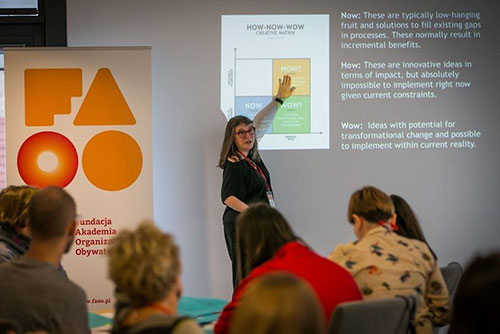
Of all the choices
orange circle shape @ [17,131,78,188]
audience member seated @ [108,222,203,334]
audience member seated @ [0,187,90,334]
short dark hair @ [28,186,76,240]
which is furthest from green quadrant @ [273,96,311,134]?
audience member seated @ [108,222,203,334]

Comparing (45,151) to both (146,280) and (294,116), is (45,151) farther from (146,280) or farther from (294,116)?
(146,280)

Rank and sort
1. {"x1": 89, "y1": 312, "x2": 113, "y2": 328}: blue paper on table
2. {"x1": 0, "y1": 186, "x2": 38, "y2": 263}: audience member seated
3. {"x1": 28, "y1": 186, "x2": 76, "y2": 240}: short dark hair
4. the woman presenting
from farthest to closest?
the woman presenting < {"x1": 0, "y1": 186, "x2": 38, "y2": 263}: audience member seated < {"x1": 89, "y1": 312, "x2": 113, "y2": 328}: blue paper on table < {"x1": 28, "y1": 186, "x2": 76, "y2": 240}: short dark hair

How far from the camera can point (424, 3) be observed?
20.2 feet

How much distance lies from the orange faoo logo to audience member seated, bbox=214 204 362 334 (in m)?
2.68

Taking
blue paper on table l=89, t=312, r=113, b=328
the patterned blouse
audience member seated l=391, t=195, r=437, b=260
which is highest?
audience member seated l=391, t=195, r=437, b=260

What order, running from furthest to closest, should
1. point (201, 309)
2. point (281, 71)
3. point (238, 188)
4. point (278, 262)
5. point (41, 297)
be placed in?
point (281, 71) < point (238, 188) < point (201, 309) < point (278, 262) < point (41, 297)

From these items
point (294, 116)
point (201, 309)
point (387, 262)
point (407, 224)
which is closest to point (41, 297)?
point (201, 309)

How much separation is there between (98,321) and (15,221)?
2.23 ft

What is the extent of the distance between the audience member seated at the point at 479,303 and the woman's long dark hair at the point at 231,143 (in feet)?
13.6

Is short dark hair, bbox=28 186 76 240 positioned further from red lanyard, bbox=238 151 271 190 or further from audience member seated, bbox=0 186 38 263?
red lanyard, bbox=238 151 271 190

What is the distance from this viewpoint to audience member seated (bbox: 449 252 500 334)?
141cm

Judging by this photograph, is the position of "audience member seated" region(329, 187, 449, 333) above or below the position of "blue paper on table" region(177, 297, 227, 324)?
above

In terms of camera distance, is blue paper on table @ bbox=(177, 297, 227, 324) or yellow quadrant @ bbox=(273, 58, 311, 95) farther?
yellow quadrant @ bbox=(273, 58, 311, 95)

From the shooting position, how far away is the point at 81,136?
18.0 feet
